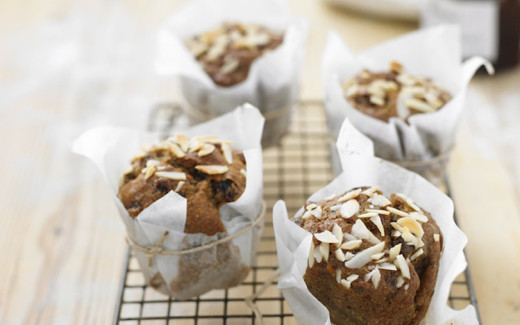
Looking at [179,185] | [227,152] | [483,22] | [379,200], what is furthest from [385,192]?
[483,22]

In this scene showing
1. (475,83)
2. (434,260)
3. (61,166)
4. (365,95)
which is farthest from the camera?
(475,83)

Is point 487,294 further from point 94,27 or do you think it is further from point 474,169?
point 94,27

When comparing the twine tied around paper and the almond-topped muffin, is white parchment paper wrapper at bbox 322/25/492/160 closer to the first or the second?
the almond-topped muffin

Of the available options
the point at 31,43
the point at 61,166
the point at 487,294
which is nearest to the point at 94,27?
the point at 31,43

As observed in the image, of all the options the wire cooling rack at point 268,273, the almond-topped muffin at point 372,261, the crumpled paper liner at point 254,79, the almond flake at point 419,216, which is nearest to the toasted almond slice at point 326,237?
the almond-topped muffin at point 372,261

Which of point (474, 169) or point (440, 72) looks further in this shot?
point (474, 169)

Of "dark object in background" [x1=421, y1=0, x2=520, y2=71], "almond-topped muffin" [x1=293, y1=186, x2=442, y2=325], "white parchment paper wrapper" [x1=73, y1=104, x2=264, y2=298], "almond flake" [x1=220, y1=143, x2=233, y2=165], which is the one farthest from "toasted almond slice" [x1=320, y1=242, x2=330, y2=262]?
"dark object in background" [x1=421, y1=0, x2=520, y2=71]
